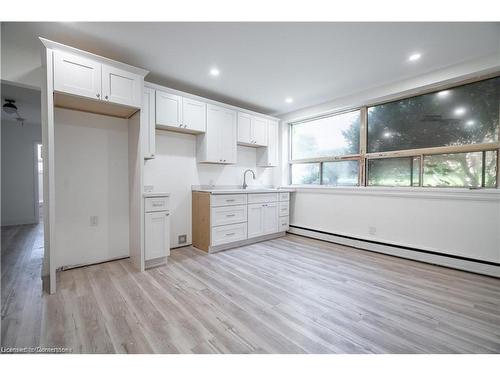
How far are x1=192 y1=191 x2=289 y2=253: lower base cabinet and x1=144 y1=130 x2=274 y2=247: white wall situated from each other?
7.3 inches

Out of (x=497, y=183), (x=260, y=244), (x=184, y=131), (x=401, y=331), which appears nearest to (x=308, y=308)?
(x=401, y=331)

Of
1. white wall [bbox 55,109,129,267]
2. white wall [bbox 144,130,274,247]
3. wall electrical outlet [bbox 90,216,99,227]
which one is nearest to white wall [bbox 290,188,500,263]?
white wall [bbox 144,130,274,247]

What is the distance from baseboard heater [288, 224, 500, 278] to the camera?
8.20ft

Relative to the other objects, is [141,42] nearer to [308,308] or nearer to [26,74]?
[26,74]

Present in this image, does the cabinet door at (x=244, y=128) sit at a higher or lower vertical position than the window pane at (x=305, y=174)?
higher

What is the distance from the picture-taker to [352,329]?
1.57m

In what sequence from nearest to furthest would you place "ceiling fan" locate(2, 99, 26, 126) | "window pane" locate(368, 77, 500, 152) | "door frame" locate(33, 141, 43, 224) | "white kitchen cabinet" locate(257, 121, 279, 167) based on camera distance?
"window pane" locate(368, 77, 500, 152) < "ceiling fan" locate(2, 99, 26, 126) < "white kitchen cabinet" locate(257, 121, 279, 167) < "door frame" locate(33, 141, 43, 224)

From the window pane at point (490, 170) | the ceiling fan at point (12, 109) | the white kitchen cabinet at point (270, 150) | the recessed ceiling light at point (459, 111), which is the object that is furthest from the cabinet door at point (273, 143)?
the ceiling fan at point (12, 109)

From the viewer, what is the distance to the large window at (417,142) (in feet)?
8.53

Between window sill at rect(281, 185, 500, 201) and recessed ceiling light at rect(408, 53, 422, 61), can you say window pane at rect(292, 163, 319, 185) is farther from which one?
recessed ceiling light at rect(408, 53, 422, 61)

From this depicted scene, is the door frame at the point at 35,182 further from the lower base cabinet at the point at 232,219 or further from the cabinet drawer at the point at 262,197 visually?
the cabinet drawer at the point at 262,197

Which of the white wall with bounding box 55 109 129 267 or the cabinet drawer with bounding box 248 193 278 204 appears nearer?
the white wall with bounding box 55 109 129 267

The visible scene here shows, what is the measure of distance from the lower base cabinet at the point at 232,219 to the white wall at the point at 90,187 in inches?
38.9

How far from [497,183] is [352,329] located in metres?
2.48
